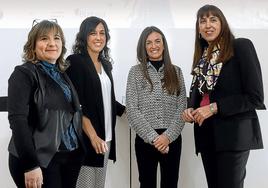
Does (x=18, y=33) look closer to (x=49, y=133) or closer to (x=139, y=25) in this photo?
(x=139, y=25)

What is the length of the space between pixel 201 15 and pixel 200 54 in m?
0.22

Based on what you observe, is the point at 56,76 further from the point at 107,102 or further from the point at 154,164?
the point at 154,164

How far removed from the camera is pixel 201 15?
1.73 meters

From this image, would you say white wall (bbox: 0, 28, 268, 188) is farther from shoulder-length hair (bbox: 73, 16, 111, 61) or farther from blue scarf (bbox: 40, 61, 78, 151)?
blue scarf (bbox: 40, 61, 78, 151)

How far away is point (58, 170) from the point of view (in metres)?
1.46

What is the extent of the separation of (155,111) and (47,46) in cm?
79

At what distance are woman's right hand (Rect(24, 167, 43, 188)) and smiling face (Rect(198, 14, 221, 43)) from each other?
1089 millimetres

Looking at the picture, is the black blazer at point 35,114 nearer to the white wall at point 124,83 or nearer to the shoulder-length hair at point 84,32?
the shoulder-length hair at point 84,32

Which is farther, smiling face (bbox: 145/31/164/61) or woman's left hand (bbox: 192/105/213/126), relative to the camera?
smiling face (bbox: 145/31/164/61)

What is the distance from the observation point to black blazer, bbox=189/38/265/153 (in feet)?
4.99

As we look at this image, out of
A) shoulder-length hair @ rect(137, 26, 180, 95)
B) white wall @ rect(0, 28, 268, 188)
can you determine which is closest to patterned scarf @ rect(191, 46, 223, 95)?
shoulder-length hair @ rect(137, 26, 180, 95)

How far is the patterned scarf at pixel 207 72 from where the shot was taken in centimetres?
160

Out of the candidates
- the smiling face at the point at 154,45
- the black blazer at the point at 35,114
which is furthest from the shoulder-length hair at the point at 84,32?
the black blazer at the point at 35,114

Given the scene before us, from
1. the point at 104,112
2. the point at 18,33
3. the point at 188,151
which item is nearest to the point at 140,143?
the point at 104,112
